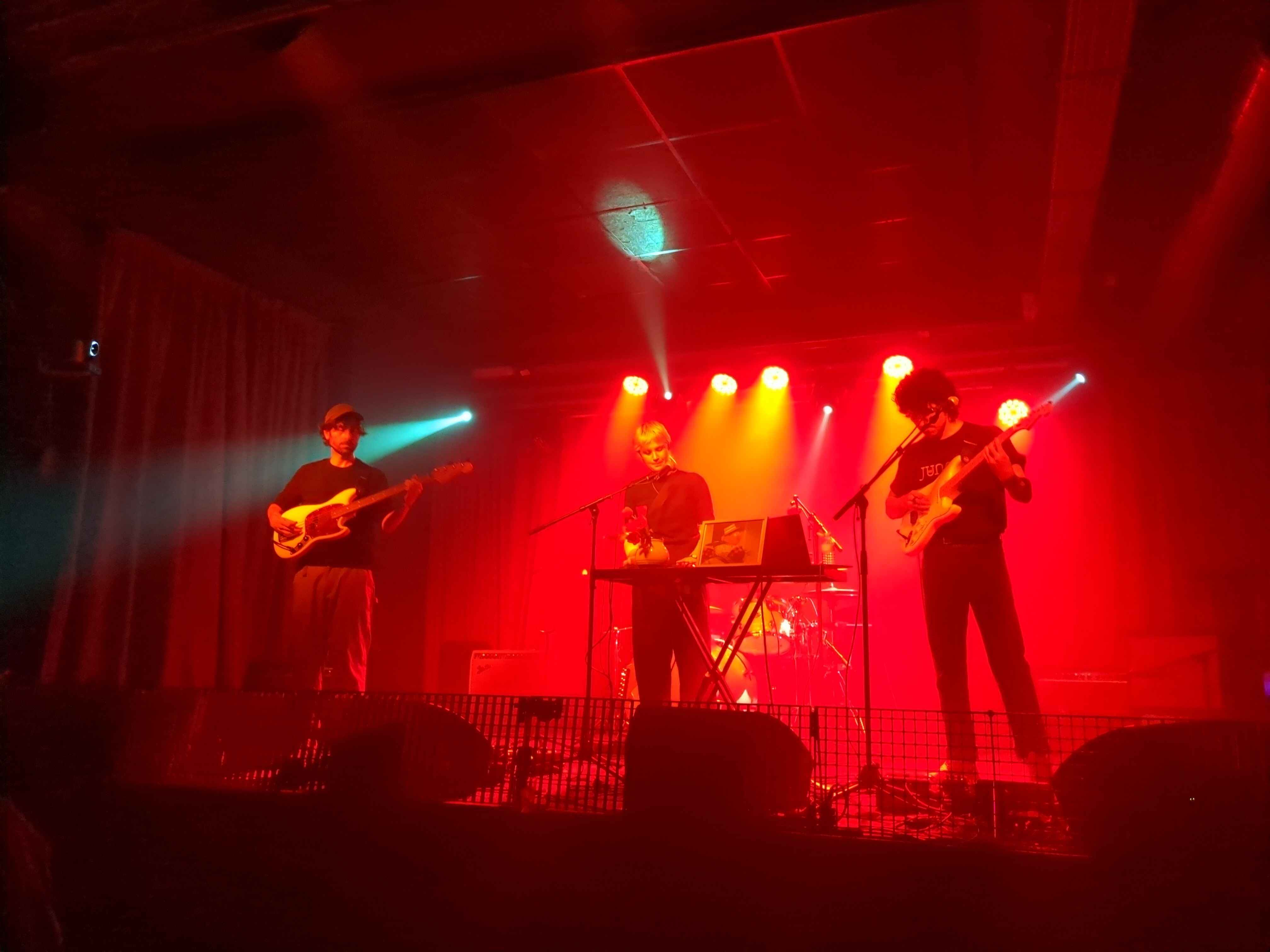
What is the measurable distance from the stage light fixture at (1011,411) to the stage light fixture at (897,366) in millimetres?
951

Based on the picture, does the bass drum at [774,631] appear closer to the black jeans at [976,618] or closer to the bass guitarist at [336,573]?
the black jeans at [976,618]

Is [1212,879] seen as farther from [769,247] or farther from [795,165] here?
[769,247]

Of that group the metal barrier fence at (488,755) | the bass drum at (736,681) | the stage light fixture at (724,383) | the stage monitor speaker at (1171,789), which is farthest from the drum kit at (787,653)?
the stage monitor speaker at (1171,789)

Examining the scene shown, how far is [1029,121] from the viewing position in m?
4.54

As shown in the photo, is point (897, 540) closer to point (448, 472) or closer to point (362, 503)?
point (448, 472)

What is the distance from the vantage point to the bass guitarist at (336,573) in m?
4.65

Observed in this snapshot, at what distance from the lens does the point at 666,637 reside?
4379mm

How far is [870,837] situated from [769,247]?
5.34 meters

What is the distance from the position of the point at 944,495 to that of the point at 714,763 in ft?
8.01

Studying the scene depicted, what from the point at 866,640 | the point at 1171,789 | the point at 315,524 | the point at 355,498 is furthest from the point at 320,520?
the point at 1171,789

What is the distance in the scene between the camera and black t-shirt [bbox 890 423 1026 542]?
3.85 m

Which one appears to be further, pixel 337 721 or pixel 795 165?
pixel 795 165

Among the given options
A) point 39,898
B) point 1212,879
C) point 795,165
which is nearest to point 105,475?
point 39,898

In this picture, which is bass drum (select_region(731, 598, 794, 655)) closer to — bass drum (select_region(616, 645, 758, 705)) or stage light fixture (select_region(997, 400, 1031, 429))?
bass drum (select_region(616, 645, 758, 705))
